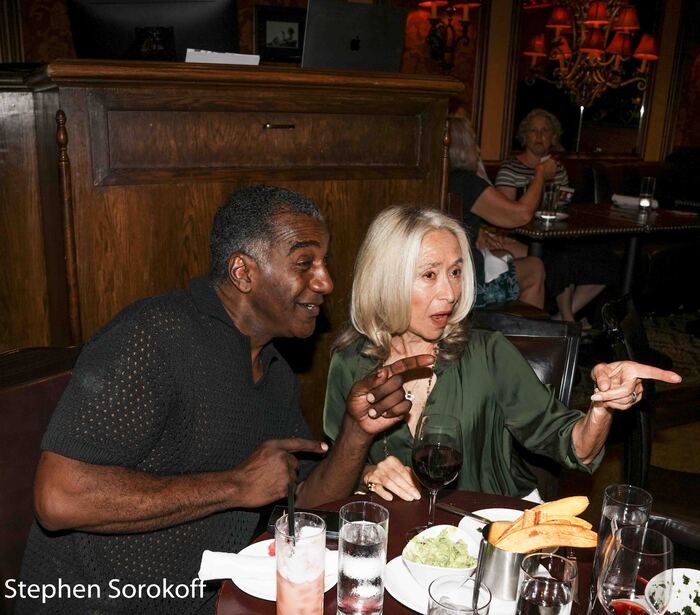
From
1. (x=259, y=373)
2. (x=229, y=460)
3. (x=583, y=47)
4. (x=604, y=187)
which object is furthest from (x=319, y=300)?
(x=583, y=47)

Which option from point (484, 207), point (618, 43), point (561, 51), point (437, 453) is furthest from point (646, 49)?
point (437, 453)

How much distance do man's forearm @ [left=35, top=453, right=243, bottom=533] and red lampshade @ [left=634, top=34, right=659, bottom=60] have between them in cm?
725

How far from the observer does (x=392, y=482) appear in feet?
5.44

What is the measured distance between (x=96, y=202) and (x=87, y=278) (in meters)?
0.24

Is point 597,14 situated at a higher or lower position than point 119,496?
higher

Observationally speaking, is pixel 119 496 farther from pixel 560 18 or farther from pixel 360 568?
pixel 560 18

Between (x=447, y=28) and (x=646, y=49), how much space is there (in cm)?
236

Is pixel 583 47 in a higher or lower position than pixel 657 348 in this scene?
higher

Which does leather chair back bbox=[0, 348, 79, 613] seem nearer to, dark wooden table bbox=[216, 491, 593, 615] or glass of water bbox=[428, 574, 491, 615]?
dark wooden table bbox=[216, 491, 593, 615]

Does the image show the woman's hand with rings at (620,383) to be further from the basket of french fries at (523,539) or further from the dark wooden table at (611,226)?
the dark wooden table at (611,226)

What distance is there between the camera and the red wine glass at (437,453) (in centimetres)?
144

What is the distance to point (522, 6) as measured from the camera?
268 inches

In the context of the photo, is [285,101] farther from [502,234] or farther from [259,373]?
[502,234]

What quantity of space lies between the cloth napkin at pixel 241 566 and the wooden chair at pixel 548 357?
1.13 meters
